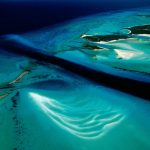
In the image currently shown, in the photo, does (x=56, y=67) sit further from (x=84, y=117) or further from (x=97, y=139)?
(x=97, y=139)

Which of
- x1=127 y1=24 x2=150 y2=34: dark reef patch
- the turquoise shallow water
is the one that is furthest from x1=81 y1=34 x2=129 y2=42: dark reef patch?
x1=127 y1=24 x2=150 y2=34: dark reef patch

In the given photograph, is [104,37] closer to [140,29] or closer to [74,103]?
[140,29]

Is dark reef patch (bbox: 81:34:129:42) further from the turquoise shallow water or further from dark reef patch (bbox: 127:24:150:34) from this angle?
dark reef patch (bbox: 127:24:150:34)

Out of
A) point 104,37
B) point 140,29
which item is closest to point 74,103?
point 104,37

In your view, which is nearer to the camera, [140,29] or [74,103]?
[74,103]

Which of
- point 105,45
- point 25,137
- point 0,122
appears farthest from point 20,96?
point 105,45

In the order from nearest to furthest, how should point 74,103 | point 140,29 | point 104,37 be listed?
point 74,103
point 104,37
point 140,29

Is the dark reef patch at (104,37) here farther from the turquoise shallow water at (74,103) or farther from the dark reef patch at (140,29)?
the dark reef patch at (140,29)

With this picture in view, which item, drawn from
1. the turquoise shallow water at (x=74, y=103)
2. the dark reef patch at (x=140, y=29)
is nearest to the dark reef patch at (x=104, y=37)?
the turquoise shallow water at (x=74, y=103)
